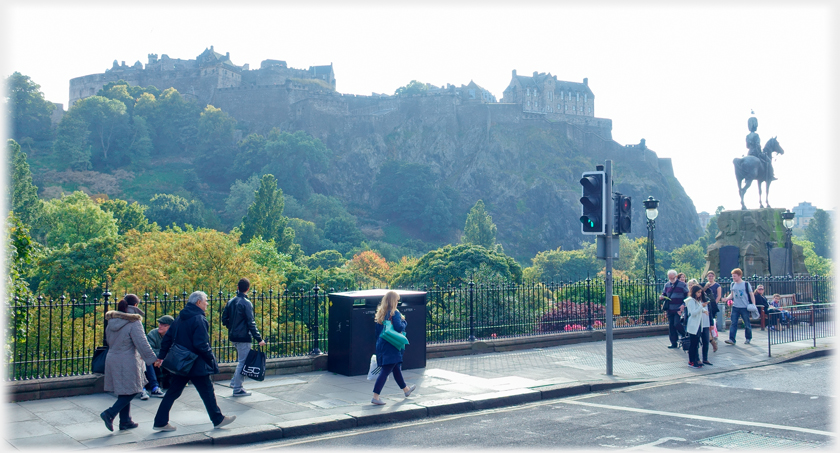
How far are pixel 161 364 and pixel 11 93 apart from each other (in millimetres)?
104988

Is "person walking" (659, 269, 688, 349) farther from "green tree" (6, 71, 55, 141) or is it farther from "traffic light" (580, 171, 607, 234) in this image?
"green tree" (6, 71, 55, 141)

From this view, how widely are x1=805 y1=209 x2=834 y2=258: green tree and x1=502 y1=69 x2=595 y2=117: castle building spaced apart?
1628 inches

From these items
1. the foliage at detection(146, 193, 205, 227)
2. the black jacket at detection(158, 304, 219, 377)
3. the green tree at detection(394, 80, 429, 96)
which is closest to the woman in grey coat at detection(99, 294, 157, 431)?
the black jacket at detection(158, 304, 219, 377)

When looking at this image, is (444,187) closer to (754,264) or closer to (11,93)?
(11,93)

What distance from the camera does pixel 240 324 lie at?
9.38 metres

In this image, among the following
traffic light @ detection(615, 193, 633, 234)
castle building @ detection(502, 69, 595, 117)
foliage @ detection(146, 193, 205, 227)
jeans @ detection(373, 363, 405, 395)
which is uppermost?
castle building @ detection(502, 69, 595, 117)

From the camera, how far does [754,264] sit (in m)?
22.5

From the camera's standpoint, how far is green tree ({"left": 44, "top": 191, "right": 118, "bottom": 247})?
174ft

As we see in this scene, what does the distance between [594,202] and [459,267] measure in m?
13.8

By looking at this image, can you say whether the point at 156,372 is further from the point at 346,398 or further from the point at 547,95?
the point at 547,95

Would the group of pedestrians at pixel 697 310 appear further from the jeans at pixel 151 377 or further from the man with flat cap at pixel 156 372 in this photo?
the jeans at pixel 151 377

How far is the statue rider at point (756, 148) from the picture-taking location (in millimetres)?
23750

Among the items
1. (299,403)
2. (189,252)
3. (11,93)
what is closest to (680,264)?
(189,252)

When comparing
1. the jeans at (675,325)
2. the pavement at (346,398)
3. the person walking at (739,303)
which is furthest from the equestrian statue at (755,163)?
the jeans at (675,325)
